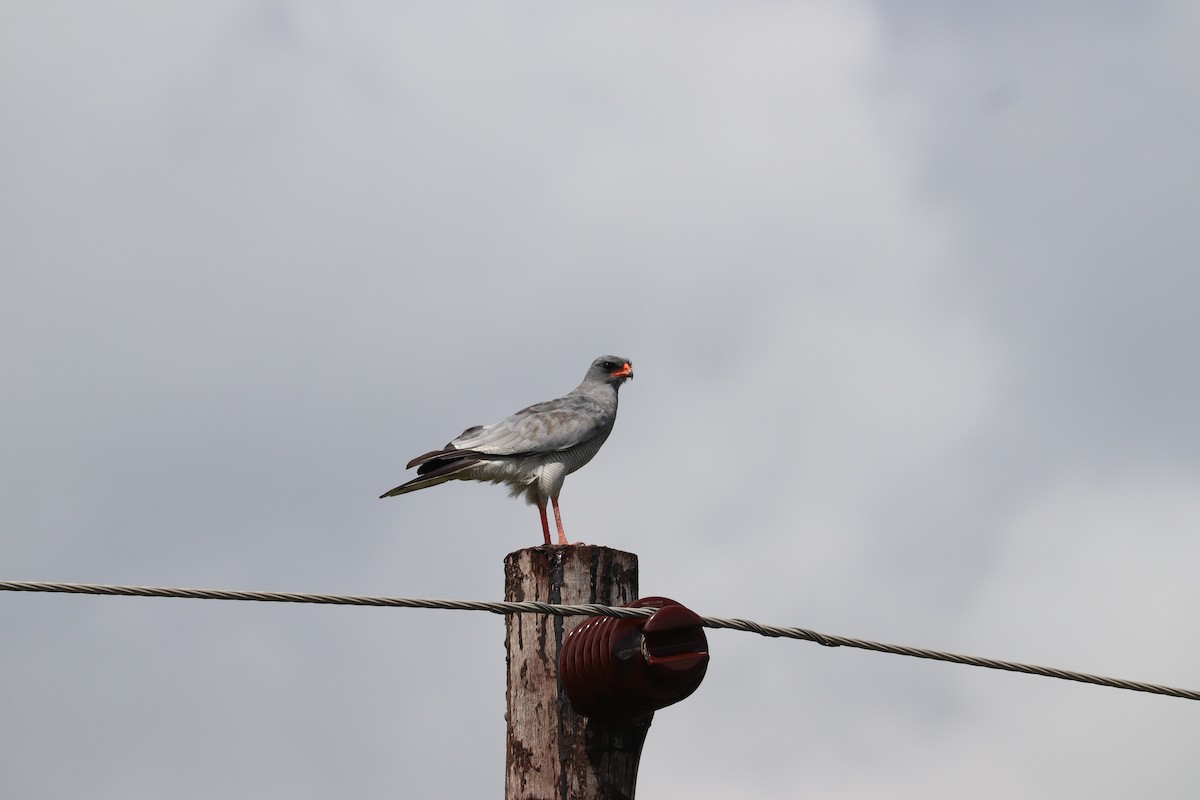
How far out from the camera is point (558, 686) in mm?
4910

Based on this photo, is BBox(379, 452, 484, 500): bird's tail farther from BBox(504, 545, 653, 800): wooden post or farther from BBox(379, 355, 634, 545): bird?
BBox(504, 545, 653, 800): wooden post

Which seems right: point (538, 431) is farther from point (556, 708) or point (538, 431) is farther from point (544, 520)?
point (556, 708)

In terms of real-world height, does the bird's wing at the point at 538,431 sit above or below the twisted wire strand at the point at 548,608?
above

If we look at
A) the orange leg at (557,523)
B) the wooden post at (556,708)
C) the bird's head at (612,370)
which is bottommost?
the wooden post at (556,708)

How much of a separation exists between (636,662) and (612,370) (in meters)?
5.50

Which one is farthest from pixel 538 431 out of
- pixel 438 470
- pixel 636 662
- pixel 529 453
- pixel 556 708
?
pixel 636 662

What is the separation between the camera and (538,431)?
28.7ft

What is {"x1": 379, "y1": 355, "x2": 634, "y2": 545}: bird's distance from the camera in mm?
8430

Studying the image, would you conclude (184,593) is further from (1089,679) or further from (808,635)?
(1089,679)

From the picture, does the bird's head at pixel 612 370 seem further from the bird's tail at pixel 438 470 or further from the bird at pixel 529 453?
the bird's tail at pixel 438 470

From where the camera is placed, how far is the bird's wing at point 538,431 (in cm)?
860

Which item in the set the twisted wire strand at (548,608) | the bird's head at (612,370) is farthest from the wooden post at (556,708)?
the bird's head at (612,370)

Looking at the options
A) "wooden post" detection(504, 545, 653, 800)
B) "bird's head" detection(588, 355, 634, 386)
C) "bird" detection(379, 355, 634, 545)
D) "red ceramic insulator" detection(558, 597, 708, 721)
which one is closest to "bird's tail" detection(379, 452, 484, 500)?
"bird" detection(379, 355, 634, 545)

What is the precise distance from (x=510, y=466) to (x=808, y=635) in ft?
13.0
